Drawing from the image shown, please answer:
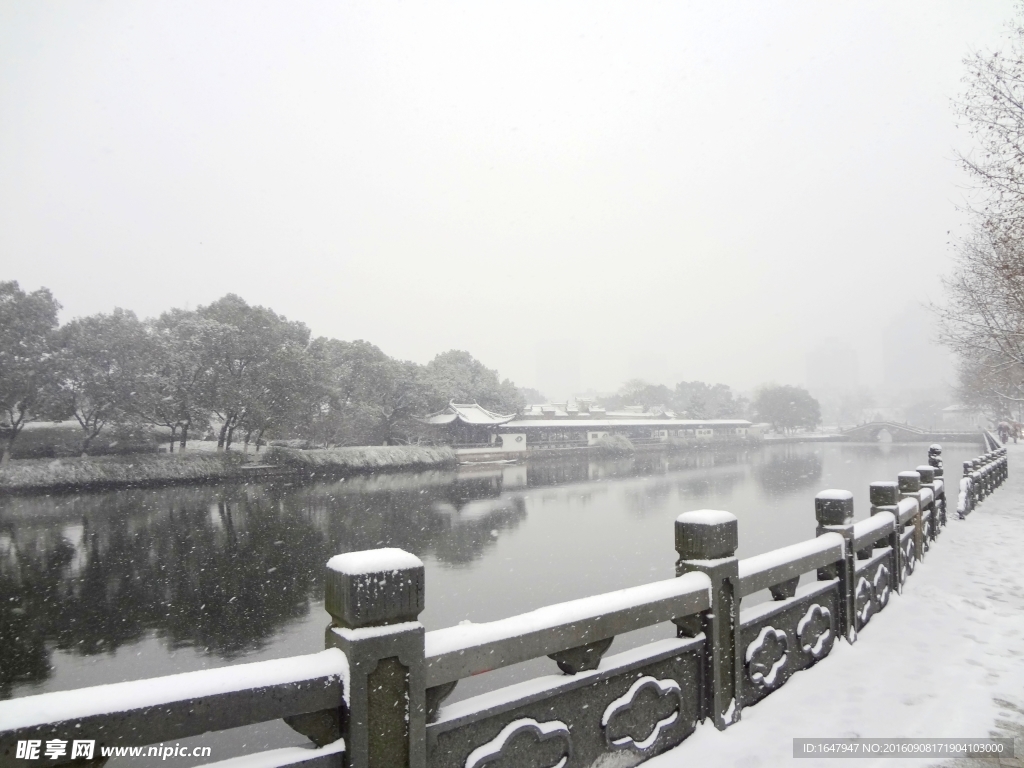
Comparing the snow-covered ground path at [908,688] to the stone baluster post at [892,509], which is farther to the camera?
the stone baluster post at [892,509]

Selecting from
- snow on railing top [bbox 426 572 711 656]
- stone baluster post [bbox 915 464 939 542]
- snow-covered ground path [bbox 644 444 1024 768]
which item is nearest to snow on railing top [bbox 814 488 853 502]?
snow-covered ground path [bbox 644 444 1024 768]

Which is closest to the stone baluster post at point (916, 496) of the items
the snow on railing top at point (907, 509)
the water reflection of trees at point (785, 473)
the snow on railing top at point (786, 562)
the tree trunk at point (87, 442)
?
the snow on railing top at point (907, 509)

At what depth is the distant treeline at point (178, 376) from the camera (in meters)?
23.4

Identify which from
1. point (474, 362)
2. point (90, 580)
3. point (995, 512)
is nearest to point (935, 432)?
point (474, 362)

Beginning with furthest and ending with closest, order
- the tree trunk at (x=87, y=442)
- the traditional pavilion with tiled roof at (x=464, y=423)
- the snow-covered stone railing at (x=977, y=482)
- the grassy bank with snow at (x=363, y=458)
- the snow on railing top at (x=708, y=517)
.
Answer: the traditional pavilion with tiled roof at (x=464, y=423) → the grassy bank with snow at (x=363, y=458) → the tree trunk at (x=87, y=442) → the snow-covered stone railing at (x=977, y=482) → the snow on railing top at (x=708, y=517)

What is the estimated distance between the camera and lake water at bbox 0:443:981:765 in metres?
7.71

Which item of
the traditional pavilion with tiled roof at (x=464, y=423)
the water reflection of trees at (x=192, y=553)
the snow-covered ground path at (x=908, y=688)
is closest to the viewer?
the snow-covered ground path at (x=908, y=688)

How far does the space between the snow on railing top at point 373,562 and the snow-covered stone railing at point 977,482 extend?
1074cm

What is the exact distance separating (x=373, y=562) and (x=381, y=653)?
243 millimetres

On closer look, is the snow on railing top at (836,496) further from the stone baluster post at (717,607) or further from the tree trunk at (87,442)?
the tree trunk at (87,442)

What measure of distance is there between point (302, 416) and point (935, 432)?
61.4 meters

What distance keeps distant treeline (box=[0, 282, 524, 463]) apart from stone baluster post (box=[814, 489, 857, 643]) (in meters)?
27.3

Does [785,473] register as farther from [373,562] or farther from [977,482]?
[373,562]

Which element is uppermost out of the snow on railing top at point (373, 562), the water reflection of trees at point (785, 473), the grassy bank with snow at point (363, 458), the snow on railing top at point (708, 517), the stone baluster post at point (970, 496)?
the snow on railing top at point (373, 562)
